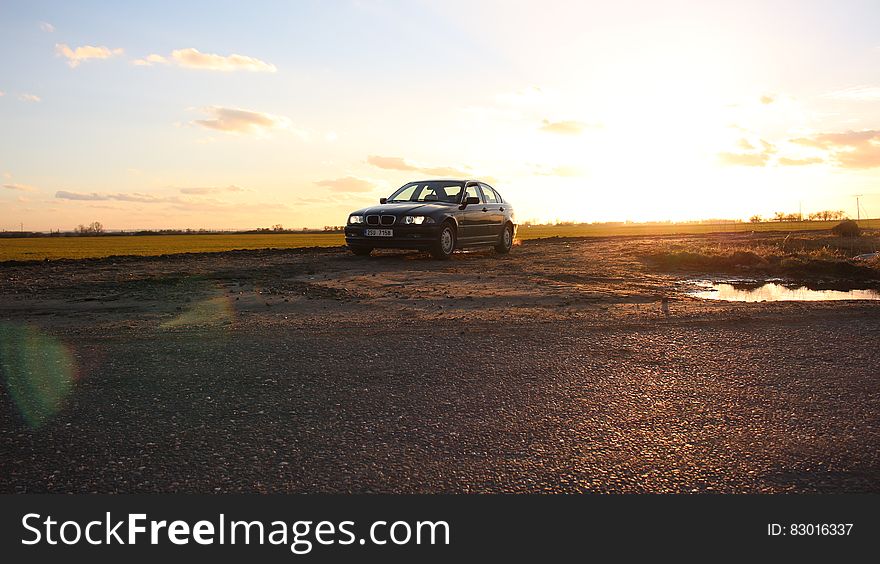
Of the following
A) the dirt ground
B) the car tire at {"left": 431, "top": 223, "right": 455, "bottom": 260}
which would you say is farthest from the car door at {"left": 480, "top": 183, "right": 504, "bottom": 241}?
the dirt ground

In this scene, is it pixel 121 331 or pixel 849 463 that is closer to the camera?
pixel 849 463

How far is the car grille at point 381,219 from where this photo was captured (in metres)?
15.1

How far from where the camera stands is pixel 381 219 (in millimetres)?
15164

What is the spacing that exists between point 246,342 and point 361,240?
9.29 meters

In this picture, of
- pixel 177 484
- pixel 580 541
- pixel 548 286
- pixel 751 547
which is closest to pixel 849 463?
pixel 751 547

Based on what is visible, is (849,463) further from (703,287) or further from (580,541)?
(703,287)

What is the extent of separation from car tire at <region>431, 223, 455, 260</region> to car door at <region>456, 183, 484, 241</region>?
33cm

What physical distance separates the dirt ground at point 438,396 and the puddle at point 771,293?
1042 mm

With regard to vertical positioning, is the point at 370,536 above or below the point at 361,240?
below

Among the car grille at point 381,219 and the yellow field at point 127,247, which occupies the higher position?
the car grille at point 381,219

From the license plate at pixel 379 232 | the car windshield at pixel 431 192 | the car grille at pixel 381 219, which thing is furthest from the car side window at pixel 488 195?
the license plate at pixel 379 232

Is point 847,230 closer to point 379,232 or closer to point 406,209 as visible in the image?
point 406,209

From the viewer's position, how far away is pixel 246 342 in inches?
252

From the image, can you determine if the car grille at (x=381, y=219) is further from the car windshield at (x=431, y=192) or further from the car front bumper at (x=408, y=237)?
the car windshield at (x=431, y=192)
